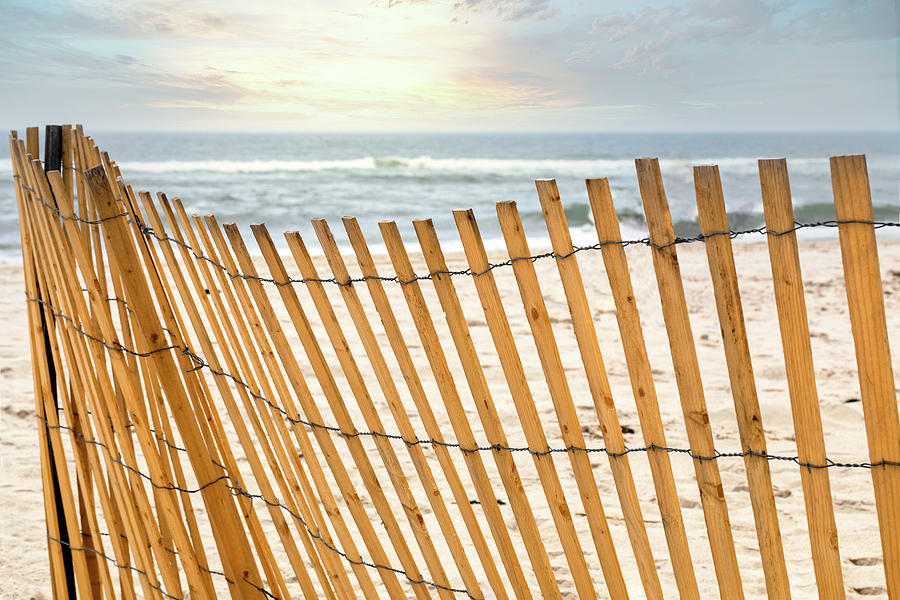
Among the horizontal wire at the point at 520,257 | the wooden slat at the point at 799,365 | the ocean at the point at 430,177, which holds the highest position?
the ocean at the point at 430,177

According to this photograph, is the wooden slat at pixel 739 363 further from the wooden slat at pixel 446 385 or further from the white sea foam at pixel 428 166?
the white sea foam at pixel 428 166

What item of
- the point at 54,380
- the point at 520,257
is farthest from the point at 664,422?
the point at 54,380

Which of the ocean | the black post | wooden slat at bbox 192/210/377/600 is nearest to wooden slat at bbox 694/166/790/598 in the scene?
wooden slat at bbox 192/210/377/600

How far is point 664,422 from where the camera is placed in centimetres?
408

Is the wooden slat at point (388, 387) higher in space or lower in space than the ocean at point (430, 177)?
lower

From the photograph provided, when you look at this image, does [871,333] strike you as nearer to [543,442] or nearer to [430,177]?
[543,442]

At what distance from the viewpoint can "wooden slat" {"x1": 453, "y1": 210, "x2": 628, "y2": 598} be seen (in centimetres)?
147

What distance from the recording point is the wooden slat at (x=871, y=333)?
1141mm

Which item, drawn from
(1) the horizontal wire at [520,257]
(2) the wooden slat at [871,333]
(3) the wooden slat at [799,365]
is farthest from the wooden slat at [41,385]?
(2) the wooden slat at [871,333]

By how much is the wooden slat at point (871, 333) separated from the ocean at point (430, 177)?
909cm

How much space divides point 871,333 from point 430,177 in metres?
21.2

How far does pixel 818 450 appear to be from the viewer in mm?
1299

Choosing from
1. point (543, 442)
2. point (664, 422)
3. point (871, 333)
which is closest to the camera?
point (871, 333)

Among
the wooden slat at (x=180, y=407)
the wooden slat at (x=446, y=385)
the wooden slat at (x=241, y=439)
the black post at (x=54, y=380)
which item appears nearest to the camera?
the wooden slat at (x=446, y=385)
